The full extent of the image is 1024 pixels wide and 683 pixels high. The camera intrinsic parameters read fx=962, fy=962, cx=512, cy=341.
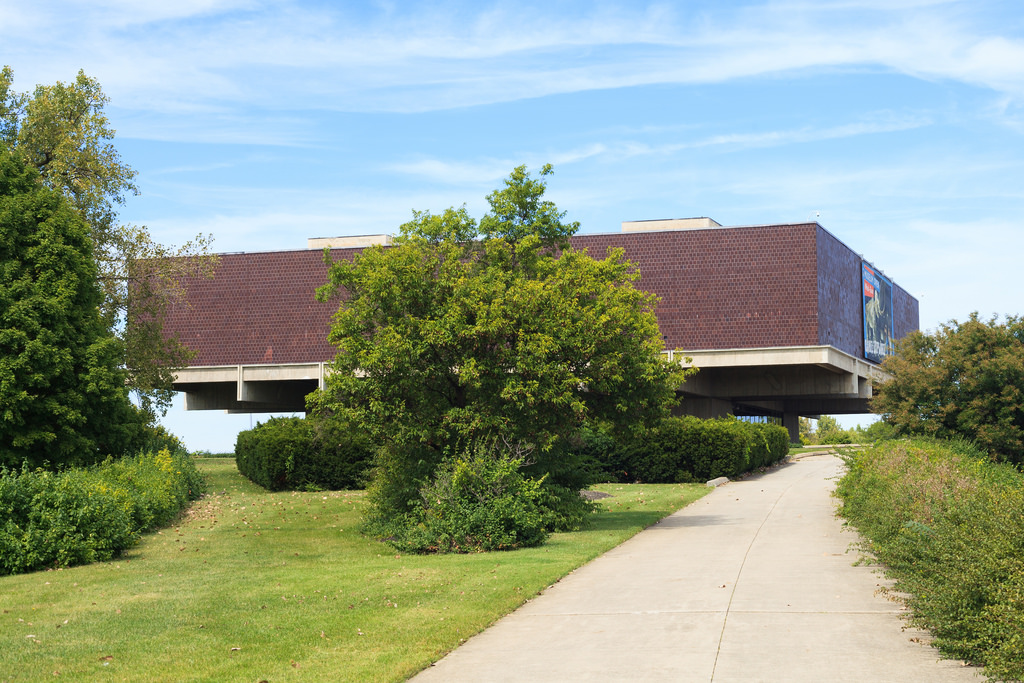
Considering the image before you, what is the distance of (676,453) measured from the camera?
30.3m

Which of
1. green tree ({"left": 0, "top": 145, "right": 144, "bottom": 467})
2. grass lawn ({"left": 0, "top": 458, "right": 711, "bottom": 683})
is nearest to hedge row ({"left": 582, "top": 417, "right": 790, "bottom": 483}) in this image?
grass lawn ({"left": 0, "top": 458, "right": 711, "bottom": 683})

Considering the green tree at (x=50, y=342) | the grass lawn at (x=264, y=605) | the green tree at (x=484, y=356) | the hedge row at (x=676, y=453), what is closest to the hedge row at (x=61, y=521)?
the grass lawn at (x=264, y=605)

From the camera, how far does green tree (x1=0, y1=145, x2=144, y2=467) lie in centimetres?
2067

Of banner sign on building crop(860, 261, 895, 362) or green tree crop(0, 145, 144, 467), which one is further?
banner sign on building crop(860, 261, 895, 362)

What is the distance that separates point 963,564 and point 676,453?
22388mm

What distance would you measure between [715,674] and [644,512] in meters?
14.0

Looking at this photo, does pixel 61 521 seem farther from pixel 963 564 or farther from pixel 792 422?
pixel 792 422

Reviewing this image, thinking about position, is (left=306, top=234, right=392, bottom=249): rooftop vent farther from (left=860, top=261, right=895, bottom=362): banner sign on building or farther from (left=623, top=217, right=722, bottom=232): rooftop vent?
(left=860, top=261, right=895, bottom=362): banner sign on building

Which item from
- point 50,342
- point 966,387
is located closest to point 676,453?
point 966,387

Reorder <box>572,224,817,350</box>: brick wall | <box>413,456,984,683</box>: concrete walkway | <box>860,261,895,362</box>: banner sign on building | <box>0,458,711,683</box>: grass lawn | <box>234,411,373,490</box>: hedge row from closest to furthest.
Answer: <box>413,456,984,683</box>: concrete walkway, <box>0,458,711,683</box>: grass lawn, <box>234,411,373,490</box>: hedge row, <box>572,224,817,350</box>: brick wall, <box>860,261,895,362</box>: banner sign on building

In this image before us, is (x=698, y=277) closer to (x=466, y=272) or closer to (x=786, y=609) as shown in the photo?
(x=466, y=272)

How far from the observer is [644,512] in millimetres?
21359

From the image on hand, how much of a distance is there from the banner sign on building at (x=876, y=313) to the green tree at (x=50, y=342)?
43.2 meters

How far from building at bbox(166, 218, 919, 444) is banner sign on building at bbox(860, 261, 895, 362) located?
0.13 meters
